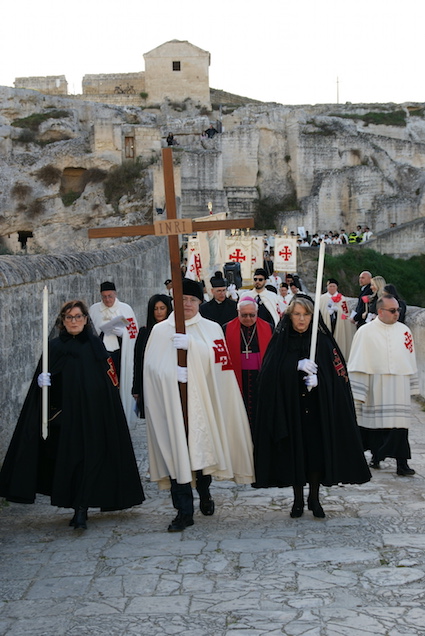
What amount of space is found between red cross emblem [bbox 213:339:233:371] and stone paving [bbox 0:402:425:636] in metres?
1.08

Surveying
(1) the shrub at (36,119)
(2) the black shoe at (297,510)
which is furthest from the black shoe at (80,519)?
(1) the shrub at (36,119)

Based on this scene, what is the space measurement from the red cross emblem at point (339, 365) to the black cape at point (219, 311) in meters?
3.62

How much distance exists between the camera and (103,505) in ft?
19.0

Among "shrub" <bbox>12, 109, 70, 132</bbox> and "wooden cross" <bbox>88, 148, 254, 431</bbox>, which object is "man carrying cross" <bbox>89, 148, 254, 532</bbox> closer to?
"wooden cross" <bbox>88, 148, 254, 431</bbox>

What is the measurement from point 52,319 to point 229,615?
195 inches

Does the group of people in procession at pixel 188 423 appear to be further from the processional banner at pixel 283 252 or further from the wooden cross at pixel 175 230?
the processional banner at pixel 283 252

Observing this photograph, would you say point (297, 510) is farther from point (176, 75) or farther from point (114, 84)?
point (114, 84)

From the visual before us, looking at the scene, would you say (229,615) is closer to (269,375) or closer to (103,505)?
(103,505)

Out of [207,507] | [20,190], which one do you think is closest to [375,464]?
[207,507]

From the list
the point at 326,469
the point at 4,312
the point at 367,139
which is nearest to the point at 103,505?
the point at 326,469

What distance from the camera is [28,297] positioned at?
7562 mm

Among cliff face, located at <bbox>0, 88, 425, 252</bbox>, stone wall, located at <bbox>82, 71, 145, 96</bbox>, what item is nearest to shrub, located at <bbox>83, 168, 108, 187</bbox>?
cliff face, located at <bbox>0, 88, 425, 252</bbox>

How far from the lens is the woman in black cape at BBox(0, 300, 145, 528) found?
577 centimetres

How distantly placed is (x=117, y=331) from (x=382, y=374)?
9.52 ft
